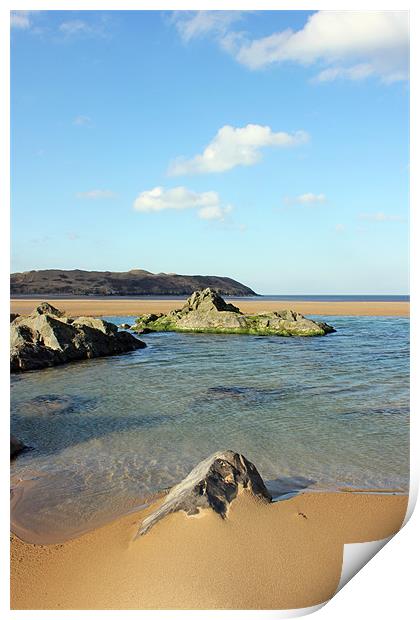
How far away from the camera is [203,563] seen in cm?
323

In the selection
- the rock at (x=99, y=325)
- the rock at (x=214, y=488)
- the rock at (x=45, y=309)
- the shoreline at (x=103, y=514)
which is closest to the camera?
the rock at (x=214, y=488)

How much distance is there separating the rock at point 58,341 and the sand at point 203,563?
24.9 feet

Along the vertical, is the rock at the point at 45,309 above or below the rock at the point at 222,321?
above

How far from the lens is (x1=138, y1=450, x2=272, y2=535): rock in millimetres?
3523

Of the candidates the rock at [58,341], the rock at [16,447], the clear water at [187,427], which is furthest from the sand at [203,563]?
the rock at [58,341]

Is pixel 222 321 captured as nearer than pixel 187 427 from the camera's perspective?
No

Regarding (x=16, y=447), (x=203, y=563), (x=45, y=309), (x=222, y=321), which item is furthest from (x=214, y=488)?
(x=222, y=321)

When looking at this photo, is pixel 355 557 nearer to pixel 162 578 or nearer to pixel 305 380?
pixel 162 578

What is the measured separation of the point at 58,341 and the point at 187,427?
6.22 meters

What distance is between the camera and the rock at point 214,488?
3.52 metres

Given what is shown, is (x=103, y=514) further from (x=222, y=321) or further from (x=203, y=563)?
(x=222, y=321)

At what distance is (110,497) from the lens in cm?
454

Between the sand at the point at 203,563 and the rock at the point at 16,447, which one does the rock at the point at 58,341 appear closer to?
the rock at the point at 16,447

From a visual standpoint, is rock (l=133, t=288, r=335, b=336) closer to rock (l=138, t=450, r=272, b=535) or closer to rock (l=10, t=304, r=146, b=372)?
rock (l=10, t=304, r=146, b=372)
